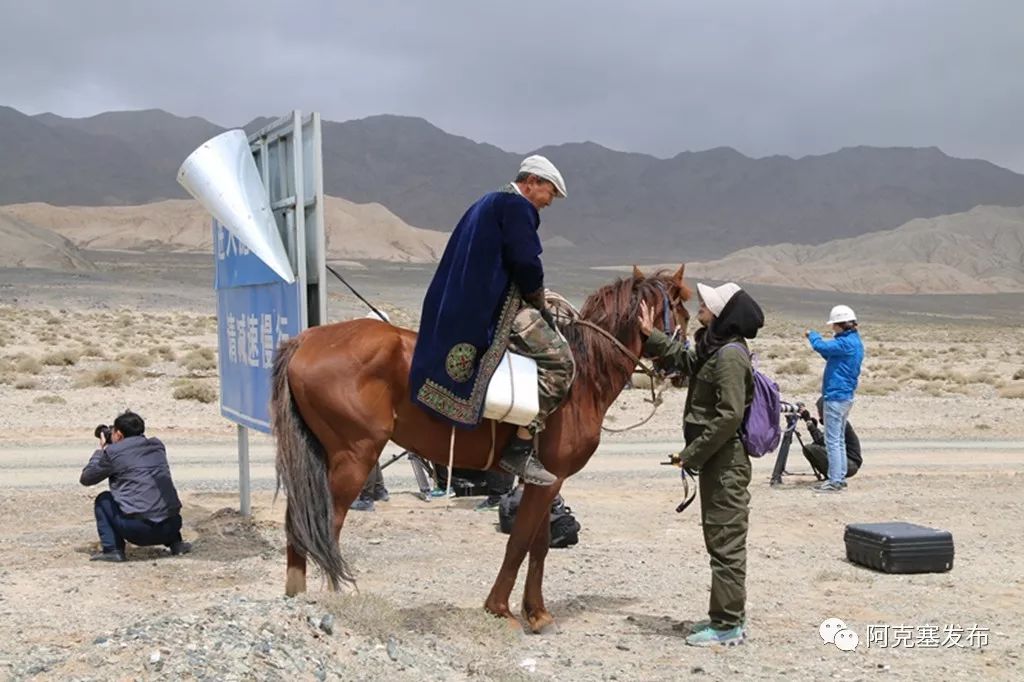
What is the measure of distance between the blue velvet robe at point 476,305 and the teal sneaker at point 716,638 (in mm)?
1875

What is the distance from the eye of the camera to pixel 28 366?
1057 inches

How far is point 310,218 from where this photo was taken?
8.95 meters

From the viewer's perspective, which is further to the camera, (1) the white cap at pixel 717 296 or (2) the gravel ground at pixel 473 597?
(1) the white cap at pixel 717 296

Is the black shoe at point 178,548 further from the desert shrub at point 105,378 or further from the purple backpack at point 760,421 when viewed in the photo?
the desert shrub at point 105,378

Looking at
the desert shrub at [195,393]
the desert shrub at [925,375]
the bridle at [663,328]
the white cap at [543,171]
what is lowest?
the desert shrub at [925,375]

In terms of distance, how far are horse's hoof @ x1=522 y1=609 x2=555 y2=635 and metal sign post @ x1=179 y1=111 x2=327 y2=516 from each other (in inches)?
110

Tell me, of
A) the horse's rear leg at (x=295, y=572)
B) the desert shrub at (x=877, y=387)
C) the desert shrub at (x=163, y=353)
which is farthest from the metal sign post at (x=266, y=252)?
the desert shrub at (x=163, y=353)

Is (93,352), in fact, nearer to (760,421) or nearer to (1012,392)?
(1012,392)

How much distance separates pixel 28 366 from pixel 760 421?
935 inches

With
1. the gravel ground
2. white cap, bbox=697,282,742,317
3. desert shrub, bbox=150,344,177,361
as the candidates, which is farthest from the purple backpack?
desert shrub, bbox=150,344,177,361

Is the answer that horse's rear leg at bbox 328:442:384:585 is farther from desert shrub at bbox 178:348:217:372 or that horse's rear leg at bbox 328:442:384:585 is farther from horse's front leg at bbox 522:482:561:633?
desert shrub at bbox 178:348:217:372

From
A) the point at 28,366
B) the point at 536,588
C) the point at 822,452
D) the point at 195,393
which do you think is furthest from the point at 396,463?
the point at 28,366

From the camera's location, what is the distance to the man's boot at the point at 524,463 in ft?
21.7

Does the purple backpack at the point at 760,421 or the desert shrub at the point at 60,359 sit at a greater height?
the purple backpack at the point at 760,421
